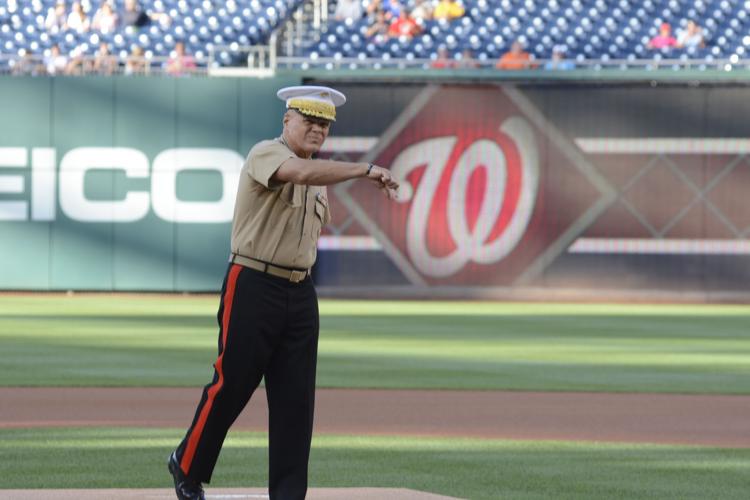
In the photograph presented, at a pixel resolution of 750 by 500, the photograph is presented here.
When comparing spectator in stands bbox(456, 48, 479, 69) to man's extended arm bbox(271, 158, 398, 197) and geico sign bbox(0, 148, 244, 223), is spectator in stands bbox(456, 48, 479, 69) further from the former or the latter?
man's extended arm bbox(271, 158, 398, 197)

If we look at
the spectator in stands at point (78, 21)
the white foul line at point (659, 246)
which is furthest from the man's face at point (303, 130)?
the spectator in stands at point (78, 21)

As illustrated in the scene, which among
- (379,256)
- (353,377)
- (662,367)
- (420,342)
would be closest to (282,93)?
(353,377)

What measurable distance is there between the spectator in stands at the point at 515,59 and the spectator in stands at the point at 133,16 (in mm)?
6545

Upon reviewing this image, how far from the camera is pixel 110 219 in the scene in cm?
2573

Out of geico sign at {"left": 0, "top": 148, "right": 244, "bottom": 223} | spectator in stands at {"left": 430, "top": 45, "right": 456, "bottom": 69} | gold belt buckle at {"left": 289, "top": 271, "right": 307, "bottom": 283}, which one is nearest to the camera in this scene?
gold belt buckle at {"left": 289, "top": 271, "right": 307, "bottom": 283}

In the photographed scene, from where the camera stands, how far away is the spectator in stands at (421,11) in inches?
1153

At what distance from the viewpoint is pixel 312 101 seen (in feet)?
20.4

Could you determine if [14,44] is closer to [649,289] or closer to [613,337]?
[649,289]

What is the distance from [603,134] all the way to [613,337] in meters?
7.93

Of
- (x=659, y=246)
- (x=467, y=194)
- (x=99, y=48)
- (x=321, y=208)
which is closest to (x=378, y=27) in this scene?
(x=467, y=194)

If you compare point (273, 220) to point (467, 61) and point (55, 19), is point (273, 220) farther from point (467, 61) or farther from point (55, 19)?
point (55, 19)

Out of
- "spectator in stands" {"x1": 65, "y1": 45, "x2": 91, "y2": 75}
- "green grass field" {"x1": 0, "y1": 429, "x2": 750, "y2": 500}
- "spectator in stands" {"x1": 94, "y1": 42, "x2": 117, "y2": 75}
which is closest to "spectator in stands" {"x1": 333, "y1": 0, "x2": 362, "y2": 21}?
"spectator in stands" {"x1": 94, "y1": 42, "x2": 117, "y2": 75}

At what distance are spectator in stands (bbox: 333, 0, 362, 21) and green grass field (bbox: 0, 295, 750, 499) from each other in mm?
6703

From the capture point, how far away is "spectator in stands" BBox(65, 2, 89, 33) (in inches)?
1127
